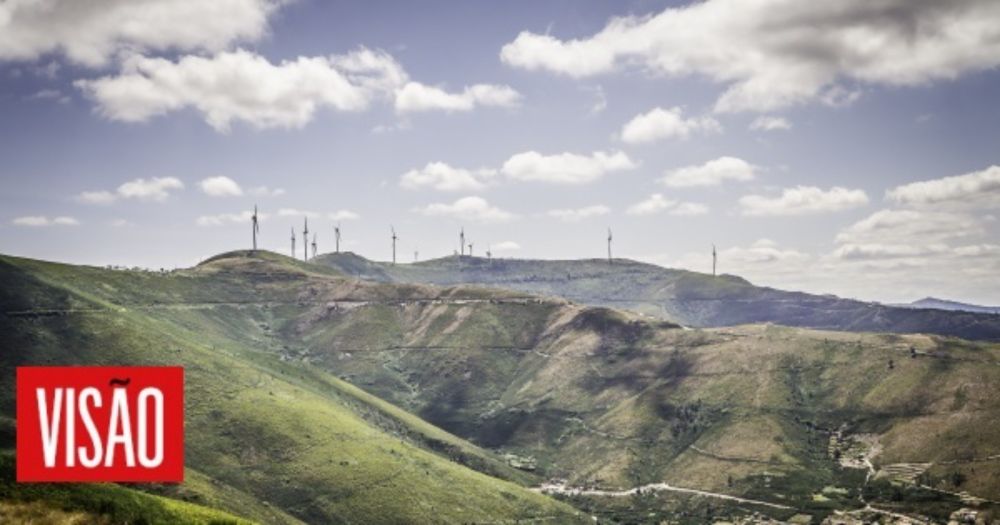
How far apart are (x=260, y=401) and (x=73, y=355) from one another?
5604 cm

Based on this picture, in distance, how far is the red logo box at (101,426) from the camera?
34875 mm

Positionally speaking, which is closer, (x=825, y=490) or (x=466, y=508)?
(x=466, y=508)

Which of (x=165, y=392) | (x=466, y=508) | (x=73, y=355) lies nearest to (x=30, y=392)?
(x=165, y=392)

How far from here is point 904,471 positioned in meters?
187

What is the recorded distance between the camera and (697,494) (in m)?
200

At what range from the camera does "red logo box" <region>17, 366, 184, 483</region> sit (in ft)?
114

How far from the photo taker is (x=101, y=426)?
1398 inches

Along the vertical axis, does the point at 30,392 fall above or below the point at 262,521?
above

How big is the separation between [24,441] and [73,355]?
628ft

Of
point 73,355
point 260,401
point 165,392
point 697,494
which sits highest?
point 165,392

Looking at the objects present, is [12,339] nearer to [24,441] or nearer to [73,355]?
[73,355]

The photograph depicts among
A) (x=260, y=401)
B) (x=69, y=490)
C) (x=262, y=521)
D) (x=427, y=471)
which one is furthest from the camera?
(x=260, y=401)

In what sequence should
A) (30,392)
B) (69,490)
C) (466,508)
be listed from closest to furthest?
(30,392) < (69,490) < (466,508)

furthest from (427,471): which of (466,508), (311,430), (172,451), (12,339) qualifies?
(172,451)
